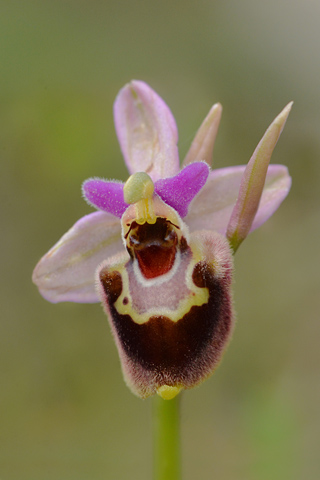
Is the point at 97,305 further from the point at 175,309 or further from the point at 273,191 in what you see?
the point at 175,309

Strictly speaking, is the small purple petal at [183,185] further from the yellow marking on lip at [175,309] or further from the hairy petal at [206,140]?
the yellow marking on lip at [175,309]

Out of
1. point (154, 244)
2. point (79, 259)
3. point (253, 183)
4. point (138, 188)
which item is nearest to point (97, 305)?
point (79, 259)

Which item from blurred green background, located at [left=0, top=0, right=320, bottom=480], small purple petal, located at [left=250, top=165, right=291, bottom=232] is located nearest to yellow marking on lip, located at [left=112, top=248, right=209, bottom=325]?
small purple petal, located at [left=250, top=165, right=291, bottom=232]

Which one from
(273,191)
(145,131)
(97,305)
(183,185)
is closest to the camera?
(183,185)

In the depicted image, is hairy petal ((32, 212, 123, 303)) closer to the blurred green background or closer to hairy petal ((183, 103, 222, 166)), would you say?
hairy petal ((183, 103, 222, 166))

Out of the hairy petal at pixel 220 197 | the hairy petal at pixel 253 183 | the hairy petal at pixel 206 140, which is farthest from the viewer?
the hairy petal at pixel 220 197

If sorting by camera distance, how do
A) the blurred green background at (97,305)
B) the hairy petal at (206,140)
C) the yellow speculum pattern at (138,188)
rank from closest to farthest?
the yellow speculum pattern at (138,188) < the hairy petal at (206,140) < the blurred green background at (97,305)

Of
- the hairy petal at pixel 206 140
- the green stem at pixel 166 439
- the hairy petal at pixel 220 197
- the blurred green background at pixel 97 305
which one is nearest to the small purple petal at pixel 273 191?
the hairy petal at pixel 220 197
